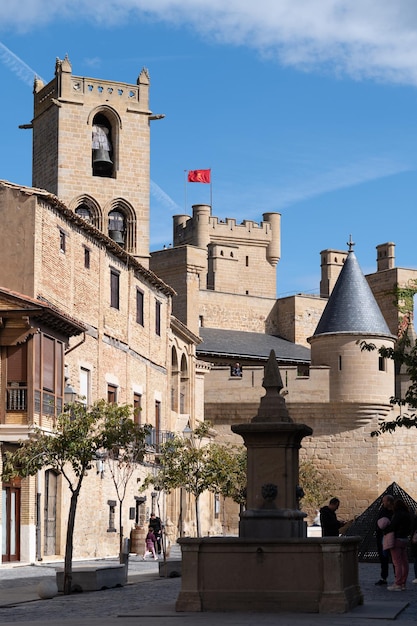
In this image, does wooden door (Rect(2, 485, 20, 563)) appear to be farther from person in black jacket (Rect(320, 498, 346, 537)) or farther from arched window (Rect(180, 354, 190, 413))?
arched window (Rect(180, 354, 190, 413))

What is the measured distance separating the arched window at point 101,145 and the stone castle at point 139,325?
0.06 m

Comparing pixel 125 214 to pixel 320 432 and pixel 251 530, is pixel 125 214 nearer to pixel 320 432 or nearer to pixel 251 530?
pixel 320 432

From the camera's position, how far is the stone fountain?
1656cm

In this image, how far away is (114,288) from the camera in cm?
3872

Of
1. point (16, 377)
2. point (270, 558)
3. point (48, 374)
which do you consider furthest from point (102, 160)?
point (270, 558)

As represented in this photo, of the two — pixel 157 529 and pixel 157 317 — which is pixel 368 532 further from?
pixel 157 317

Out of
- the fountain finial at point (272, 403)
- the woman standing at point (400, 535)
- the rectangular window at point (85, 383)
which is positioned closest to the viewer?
the fountain finial at point (272, 403)

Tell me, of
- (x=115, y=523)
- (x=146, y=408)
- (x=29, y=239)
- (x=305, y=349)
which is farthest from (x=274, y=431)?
(x=305, y=349)

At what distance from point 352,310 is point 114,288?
17670 millimetres

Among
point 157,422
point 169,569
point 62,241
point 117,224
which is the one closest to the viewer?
point 169,569

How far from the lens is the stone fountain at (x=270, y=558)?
54.3 ft

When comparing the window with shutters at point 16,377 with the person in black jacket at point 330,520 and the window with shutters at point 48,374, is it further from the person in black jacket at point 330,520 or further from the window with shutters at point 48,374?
the person in black jacket at point 330,520

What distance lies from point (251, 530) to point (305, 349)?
5629 centimetres

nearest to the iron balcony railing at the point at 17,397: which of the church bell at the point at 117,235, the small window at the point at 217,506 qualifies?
the small window at the point at 217,506
